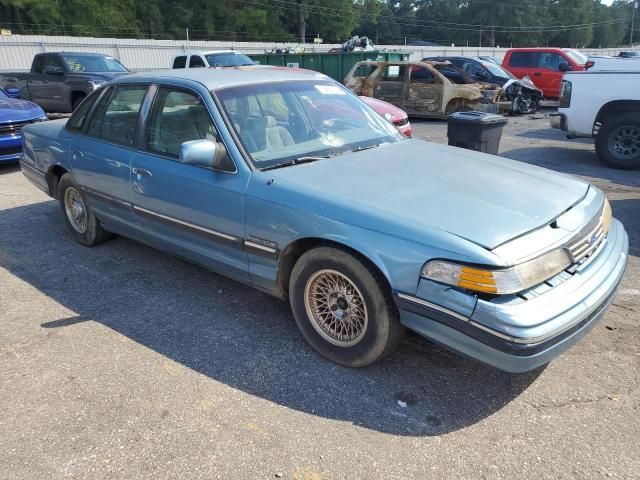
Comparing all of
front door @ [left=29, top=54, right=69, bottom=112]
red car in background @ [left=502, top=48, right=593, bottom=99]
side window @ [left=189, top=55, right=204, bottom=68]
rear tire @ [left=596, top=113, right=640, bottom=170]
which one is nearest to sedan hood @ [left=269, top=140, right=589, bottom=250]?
rear tire @ [left=596, top=113, right=640, bottom=170]

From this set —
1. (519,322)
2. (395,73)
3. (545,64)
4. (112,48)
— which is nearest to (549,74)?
(545,64)

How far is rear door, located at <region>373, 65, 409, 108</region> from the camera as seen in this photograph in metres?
13.9

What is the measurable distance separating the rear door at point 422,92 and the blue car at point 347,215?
9.82m

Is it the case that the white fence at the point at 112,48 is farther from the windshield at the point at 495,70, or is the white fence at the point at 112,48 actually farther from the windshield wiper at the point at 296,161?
the windshield wiper at the point at 296,161

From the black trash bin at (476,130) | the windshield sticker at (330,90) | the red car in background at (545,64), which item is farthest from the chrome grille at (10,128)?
the red car in background at (545,64)

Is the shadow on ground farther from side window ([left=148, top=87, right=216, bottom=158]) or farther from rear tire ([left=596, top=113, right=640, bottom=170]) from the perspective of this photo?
rear tire ([left=596, top=113, right=640, bottom=170])

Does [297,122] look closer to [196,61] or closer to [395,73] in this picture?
[395,73]

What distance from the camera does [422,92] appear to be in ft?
44.5

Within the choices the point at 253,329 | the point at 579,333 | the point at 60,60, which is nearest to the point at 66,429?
the point at 253,329

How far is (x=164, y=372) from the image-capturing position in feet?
10.1

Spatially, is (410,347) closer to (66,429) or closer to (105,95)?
(66,429)

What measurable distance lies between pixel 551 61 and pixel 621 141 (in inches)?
379

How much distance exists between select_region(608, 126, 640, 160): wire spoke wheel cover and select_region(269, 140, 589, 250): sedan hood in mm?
5665

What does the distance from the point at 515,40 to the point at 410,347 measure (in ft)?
282
